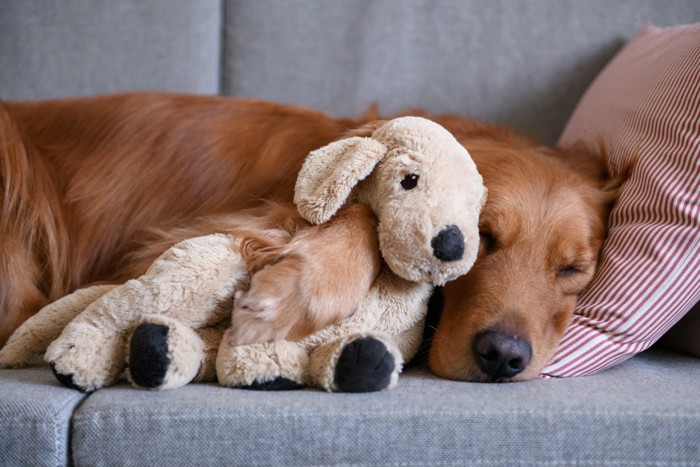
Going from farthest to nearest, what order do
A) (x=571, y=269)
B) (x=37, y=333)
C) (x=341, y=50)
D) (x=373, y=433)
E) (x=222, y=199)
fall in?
1. (x=341, y=50)
2. (x=222, y=199)
3. (x=571, y=269)
4. (x=37, y=333)
5. (x=373, y=433)

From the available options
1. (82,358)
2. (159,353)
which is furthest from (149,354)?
(82,358)

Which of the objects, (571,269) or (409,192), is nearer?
(409,192)

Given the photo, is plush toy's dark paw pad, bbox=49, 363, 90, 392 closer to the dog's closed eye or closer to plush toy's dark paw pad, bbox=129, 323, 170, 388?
plush toy's dark paw pad, bbox=129, 323, 170, 388

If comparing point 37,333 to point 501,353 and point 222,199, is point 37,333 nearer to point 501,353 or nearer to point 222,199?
point 222,199

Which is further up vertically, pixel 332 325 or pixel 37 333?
pixel 332 325

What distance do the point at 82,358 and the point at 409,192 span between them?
650 millimetres

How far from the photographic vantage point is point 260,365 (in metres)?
1.19

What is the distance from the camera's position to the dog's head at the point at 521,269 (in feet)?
4.39

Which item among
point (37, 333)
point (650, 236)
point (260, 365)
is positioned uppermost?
point (650, 236)

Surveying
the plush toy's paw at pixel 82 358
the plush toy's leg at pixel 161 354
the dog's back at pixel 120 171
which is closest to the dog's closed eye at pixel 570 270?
the dog's back at pixel 120 171

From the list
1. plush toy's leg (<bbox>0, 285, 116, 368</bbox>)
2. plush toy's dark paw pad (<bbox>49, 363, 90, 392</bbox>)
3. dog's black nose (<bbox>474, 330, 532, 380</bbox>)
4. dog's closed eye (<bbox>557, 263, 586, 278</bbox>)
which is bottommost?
plush toy's leg (<bbox>0, 285, 116, 368</bbox>)

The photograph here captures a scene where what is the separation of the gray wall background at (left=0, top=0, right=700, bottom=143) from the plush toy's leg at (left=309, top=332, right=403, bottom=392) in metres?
1.47

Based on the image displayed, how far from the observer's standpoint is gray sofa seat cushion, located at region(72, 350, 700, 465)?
1.11 meters

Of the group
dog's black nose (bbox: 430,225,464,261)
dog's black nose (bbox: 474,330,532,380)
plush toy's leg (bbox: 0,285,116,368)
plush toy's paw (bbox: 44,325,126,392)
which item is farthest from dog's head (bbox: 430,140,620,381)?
plush toy's leg (bbox: 0,285,116,368)
